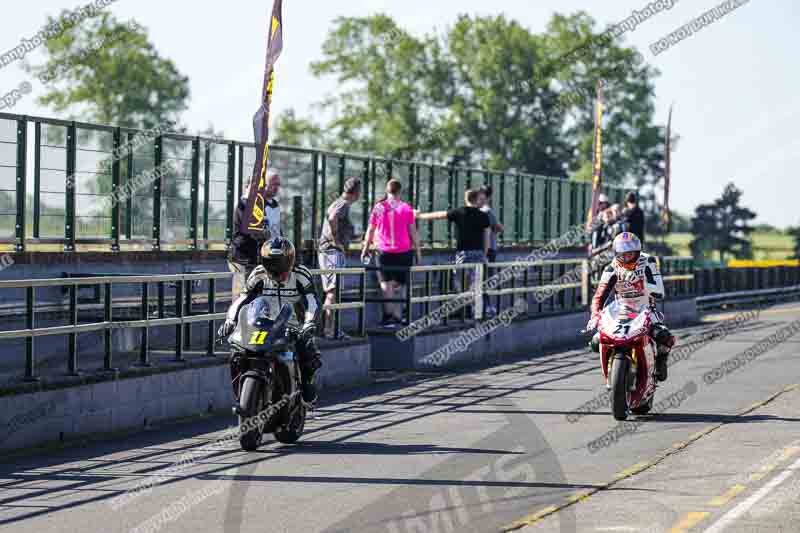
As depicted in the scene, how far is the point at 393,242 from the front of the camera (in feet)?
64.7

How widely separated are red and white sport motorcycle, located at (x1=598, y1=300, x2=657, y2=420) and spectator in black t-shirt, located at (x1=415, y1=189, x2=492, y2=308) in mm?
7449

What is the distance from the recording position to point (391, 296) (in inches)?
774

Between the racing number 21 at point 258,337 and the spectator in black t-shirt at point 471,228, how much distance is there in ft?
31.5

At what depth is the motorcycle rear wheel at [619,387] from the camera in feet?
44.2

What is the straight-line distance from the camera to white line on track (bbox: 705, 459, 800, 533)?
8391 millimetres

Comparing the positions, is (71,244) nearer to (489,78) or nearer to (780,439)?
(780,439)

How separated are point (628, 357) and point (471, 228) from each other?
27.9 ft

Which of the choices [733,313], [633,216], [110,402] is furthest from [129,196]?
[733,313]

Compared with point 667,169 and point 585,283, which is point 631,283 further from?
point 667,169

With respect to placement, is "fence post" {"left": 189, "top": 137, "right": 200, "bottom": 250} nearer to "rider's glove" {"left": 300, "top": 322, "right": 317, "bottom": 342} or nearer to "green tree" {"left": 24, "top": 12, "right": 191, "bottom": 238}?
"rider's glove" {"left": 300, "top": 322, "right": 317, "bottom": 342}

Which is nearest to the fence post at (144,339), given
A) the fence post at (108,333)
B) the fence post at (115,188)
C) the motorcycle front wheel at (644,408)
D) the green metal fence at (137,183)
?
the fence post at (108,333)

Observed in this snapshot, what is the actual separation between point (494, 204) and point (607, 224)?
7894 mm

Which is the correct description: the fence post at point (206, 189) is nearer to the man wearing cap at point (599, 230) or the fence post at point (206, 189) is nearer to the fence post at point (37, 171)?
the fence post at point (37, 171)

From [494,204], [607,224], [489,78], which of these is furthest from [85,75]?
[607,224]
